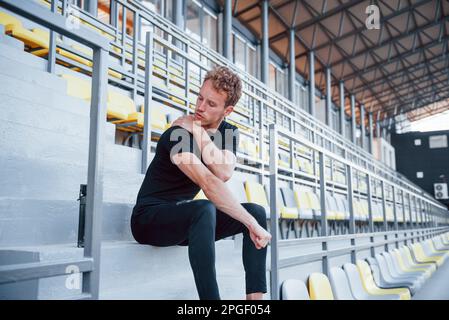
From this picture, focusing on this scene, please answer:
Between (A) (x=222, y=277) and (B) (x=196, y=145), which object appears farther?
(A) (x=222, y=277)

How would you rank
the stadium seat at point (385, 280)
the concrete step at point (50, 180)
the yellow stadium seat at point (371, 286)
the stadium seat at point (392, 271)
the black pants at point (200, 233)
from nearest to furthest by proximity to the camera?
the black pants at point (200, 233) < the concrete step at point (50, 180) < the yellow stadium seat at point (371, 286) < the stadium seat at point (385, 280) < the stadium seat at point (392, 271)

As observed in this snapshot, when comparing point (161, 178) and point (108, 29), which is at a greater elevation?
point (108, 29)

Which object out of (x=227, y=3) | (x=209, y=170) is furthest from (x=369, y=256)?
(x=227, y=3)

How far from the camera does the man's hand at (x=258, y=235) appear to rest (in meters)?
1.31

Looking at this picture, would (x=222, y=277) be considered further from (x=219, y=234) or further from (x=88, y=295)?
(x=88, y=295)

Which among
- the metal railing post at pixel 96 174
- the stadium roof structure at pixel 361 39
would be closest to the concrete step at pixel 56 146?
the metal railing post at pixel 96 174

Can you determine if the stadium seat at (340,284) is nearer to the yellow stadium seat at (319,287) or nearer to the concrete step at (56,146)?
the yellow stadium seat at (319,287)

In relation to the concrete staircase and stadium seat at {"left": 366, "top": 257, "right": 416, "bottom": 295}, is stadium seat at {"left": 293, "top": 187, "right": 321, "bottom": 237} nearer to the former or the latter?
stadium seat at {"left": 366, "top": 257, "right": 416, "bottom": 295}

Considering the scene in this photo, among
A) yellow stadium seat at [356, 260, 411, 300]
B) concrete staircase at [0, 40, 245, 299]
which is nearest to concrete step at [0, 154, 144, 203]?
concrete staircase at [0, 40, 245, 299]

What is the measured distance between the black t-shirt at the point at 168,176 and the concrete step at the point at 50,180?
0.35m

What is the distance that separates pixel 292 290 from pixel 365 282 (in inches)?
50.3

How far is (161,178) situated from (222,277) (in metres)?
0.46

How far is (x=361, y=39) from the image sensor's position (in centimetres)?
1152
